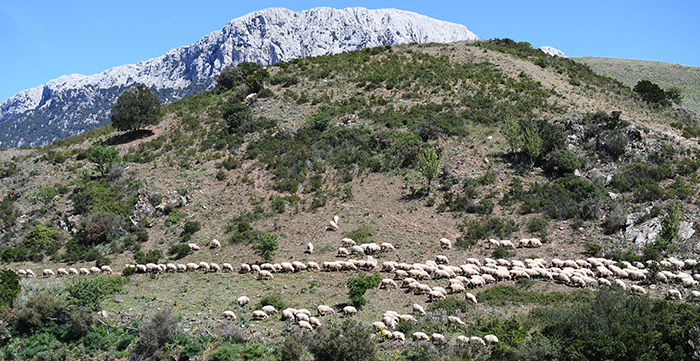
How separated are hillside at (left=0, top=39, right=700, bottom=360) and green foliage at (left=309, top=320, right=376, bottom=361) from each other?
2.7 inches

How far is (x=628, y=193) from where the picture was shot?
24203 millimetres

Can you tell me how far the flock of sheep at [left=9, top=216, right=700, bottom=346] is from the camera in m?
14.9

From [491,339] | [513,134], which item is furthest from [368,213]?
[491,339]

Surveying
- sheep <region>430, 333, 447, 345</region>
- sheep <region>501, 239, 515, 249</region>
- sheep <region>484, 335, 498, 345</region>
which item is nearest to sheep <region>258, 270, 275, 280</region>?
sheep <region>430, 333, 447, 345</region>

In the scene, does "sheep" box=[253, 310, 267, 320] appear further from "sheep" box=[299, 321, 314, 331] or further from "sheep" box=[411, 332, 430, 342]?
"sheep" box=[411, 332, 430, 342]

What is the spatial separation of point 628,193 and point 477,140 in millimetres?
11716

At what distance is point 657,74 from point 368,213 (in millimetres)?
68633

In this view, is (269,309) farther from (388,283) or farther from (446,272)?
(446,272)

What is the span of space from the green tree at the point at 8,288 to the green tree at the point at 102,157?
19373 millimetres

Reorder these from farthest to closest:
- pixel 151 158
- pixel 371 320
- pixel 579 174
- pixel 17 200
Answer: pixel 151 158 < pixel 17 200 < pixel 579 174 < pixel 371 320

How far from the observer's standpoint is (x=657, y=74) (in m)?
65.2

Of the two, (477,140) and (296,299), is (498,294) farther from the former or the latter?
(477,140)

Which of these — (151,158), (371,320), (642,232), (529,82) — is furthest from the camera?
(529,82)

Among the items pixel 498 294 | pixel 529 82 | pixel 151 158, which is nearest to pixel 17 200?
pixel 151 158
